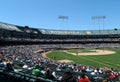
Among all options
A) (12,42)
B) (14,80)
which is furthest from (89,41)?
(14,80)

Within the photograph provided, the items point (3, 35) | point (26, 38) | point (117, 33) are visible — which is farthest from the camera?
point (117, 33)

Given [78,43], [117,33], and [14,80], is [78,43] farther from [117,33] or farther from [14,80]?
[14,80]

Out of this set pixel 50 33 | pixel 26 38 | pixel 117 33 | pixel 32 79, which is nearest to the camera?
pixel 32 79

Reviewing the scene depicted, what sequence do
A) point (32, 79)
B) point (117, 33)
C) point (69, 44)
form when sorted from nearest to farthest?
point (32, 79), point (69, 44), point (117, 33)

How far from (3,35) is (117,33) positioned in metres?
73.1

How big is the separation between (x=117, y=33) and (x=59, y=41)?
36003 mm

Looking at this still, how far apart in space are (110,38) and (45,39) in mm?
35044

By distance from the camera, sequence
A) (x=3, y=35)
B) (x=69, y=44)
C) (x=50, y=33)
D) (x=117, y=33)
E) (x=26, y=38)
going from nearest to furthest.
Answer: (x=3, y=35) < (x=26, y=38) < (x=69, y=44) < (x=50, y=33) < (x=117, y=33)

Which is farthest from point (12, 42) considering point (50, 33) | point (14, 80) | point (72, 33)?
point (14, 80)

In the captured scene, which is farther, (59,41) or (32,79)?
(59,41)

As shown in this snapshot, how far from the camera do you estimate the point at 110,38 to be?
144 m

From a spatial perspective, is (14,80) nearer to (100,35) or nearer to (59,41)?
(59,41)

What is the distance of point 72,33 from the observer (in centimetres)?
14562

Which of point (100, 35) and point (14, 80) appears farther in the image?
point (100, 35)
